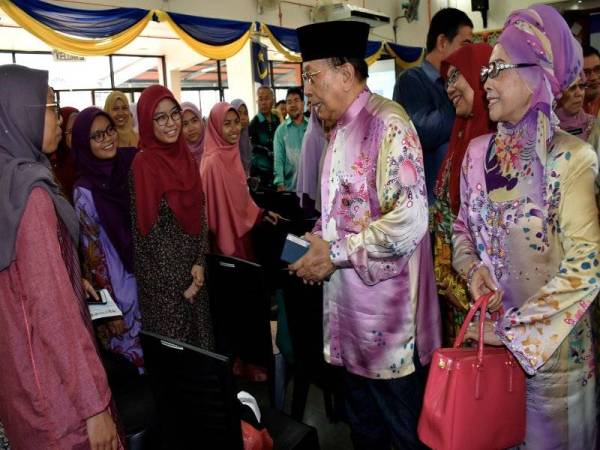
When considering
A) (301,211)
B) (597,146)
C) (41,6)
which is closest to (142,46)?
(41,6)

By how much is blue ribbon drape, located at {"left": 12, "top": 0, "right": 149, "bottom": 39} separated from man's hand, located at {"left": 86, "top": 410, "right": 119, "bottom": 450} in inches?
187

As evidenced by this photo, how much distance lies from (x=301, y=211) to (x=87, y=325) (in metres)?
2.58

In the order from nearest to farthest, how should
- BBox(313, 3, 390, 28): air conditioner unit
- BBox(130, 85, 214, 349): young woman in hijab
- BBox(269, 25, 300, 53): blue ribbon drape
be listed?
BBox(130, 85, 214, 349): young woman in hijab → BBox(269, 25, 300, 53): blue ribbon drape → BBox(313, 3, 390, 28): air conditioner unit

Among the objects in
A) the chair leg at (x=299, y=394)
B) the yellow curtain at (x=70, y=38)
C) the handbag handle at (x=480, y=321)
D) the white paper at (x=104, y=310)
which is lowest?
the chair leg at (x=299, y=394)

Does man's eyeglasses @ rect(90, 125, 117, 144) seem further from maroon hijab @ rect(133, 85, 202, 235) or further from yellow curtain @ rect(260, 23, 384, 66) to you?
yellow curtain @ rect(260, 23, 384, 66)

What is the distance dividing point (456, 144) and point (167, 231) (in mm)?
1318

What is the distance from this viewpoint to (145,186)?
2.39 metres

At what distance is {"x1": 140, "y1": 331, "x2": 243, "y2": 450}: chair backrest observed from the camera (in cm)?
132

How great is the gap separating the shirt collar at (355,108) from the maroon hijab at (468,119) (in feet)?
1.63

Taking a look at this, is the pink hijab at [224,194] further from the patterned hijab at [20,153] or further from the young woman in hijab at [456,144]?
the patterned hijab at [20,153]

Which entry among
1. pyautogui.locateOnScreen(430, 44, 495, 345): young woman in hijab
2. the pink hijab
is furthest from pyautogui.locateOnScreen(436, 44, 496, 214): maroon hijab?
the pink hijab

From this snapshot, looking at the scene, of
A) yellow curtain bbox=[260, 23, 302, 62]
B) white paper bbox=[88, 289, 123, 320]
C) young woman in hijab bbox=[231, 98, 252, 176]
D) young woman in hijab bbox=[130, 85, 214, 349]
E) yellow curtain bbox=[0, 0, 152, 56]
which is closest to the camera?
white paper bbox=[88, 289, 123, 320]

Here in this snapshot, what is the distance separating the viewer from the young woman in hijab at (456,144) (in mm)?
1825

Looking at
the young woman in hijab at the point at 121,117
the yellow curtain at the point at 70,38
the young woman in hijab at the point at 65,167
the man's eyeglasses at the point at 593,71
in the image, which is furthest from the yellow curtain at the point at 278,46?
the man's eyeglasses at the point at 593,71
